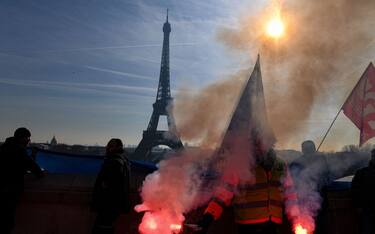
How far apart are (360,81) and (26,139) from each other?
7225 millimetres

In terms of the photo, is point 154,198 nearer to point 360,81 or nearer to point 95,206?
point 95,206

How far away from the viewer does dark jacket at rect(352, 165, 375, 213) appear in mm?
5668

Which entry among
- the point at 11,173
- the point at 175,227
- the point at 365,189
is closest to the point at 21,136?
the point at 11,173

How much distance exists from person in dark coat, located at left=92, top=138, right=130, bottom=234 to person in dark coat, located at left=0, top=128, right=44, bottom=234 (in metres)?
1.32

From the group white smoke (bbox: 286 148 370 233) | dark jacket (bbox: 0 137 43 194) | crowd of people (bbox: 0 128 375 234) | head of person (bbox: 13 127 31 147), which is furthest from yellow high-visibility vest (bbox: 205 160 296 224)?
head of person (bbox: 13 127 31 147)

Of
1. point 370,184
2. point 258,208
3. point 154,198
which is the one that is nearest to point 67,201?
point 154,198

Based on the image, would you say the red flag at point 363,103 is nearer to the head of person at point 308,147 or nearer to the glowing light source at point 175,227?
the head of person at point 308,147

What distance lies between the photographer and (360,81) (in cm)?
833

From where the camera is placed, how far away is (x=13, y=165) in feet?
17.7

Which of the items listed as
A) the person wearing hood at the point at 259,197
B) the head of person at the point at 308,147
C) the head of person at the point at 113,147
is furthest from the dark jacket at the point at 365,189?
the head of person at the point at 113,147

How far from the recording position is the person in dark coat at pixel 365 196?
5.67 m

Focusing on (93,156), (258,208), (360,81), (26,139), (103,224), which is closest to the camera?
(258,208)

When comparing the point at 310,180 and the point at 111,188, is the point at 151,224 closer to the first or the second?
the point at 111,188

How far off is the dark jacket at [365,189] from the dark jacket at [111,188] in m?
3.71
